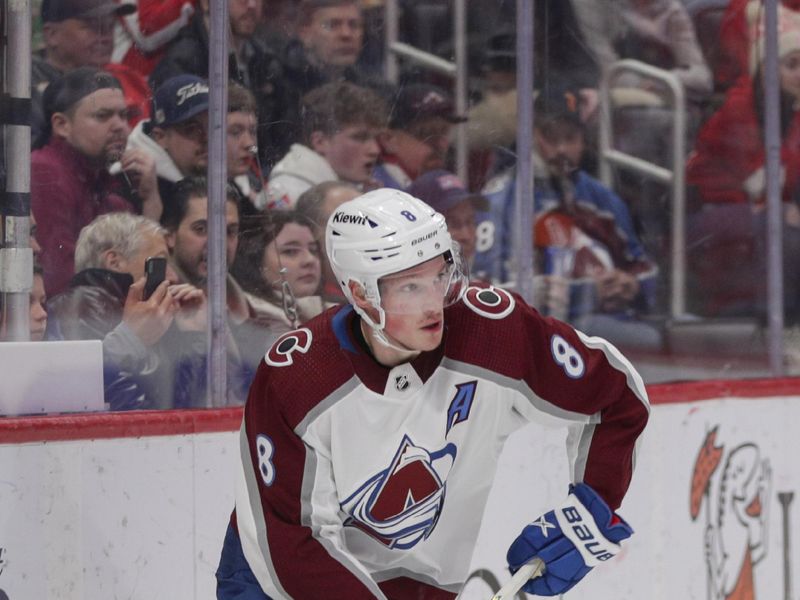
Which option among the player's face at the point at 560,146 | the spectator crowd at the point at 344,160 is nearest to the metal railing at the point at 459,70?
the spectator crowd at the point at 344,160

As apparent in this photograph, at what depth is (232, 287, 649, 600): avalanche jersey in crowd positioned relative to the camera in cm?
200

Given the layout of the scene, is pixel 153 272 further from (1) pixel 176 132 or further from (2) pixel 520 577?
(2) pixel 520 577

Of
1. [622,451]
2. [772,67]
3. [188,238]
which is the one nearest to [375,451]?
[622,451]

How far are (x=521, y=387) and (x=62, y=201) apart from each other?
3.44 feet

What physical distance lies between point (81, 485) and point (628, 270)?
1599 mm

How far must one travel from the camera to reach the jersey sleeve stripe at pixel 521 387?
210cm

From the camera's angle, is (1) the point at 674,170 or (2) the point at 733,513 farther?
(1) the point at 674,170

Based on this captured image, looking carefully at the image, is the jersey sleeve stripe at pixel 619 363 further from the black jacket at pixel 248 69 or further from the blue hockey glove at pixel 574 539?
the black jacket at pixel 248 69

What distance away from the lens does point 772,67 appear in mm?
3641

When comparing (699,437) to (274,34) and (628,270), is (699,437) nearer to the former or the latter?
(628,270)

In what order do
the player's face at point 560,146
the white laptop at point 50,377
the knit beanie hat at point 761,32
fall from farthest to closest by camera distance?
the knit beanie hat at point 761,32 → the player's face at point 560,146 → the white laptop at point 50,377

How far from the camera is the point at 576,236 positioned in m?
3.40

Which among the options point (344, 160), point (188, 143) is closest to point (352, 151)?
point (344, 160)

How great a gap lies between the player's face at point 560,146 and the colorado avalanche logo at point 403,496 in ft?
4.47
